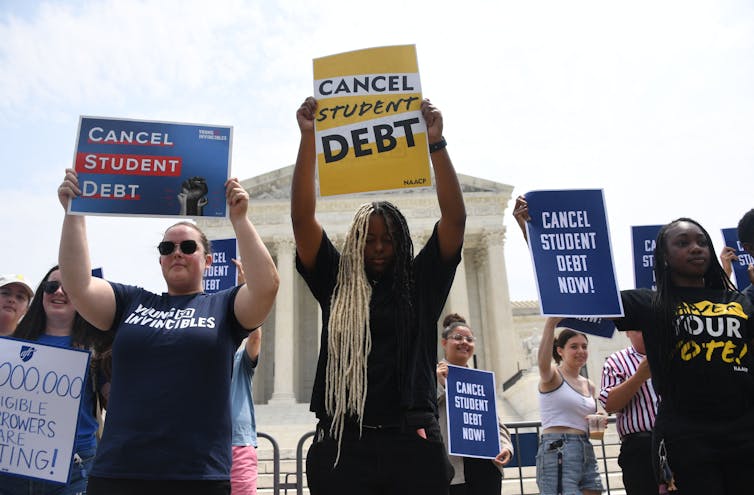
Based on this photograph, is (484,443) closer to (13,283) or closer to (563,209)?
(563,209)

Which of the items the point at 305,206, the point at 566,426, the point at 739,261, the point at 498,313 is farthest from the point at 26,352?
the point at 498,313

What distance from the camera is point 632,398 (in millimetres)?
5480

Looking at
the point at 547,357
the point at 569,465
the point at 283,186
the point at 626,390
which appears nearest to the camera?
the point at 626,390

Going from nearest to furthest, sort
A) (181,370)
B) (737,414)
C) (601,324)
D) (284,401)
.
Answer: (181,370)
(737,414)
(601,324)
(284,401)

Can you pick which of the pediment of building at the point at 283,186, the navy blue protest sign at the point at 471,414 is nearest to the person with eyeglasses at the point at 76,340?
the navy blue protest sign at the point at 471,414

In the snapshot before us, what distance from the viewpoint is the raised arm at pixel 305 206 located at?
3248 mm

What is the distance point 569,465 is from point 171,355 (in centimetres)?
463

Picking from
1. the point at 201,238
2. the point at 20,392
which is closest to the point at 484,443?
the point at 201,238

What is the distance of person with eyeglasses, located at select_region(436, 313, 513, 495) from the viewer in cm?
537

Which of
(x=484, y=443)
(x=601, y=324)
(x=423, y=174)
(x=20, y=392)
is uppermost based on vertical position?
(x=423, y=174)

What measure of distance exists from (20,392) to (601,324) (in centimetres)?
468

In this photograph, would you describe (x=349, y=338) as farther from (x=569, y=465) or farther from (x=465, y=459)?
(x=569, y=465)

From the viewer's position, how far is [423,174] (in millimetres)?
3775

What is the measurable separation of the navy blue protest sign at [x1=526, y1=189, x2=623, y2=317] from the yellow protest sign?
4.97ft
